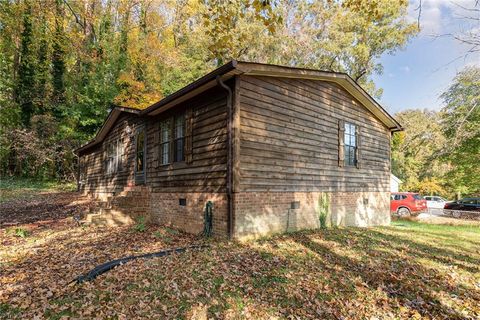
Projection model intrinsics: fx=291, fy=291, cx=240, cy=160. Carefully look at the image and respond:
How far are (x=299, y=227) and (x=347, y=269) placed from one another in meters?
3.23

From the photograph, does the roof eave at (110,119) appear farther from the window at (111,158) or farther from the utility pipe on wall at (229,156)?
the utility pipe on wall at (229,156)

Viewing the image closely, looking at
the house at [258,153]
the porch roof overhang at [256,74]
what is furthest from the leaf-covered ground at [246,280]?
the porch roof overhang at [256,74]

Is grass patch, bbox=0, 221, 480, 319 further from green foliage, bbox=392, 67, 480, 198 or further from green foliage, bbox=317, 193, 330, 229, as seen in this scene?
green foliage, bbox=392, 67, 480, 198

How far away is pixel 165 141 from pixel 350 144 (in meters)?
7.20

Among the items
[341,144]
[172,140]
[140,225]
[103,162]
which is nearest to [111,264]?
[140,225]

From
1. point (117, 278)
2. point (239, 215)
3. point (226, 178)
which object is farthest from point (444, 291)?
point (117, 278)

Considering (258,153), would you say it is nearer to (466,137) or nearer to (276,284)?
(276,284)

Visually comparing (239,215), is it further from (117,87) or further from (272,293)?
(117,87)

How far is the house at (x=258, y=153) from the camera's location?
7662 millimetres

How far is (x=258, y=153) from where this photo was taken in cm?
802

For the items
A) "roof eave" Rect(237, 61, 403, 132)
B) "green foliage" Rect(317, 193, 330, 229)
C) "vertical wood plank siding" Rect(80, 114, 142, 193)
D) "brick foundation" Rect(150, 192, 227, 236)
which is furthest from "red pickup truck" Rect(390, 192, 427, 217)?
"vertical wood plank siding" Rect(80, 114, 142, 193)

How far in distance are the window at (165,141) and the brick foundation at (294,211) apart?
410 centimetres

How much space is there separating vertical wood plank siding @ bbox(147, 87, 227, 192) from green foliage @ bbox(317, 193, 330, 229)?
3.99 metres

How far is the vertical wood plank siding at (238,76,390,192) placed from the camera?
788 cm
